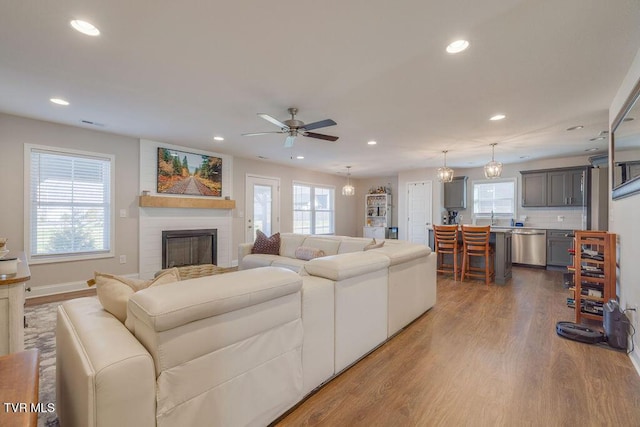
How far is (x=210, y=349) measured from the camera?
123 cm

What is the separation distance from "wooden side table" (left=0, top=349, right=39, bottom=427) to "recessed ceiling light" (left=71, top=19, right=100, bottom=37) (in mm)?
2061

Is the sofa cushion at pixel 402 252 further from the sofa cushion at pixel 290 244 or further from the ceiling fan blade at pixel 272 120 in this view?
the sofa cushion at pixel 290 244

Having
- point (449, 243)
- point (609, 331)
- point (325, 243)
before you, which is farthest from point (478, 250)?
point (325, 243)

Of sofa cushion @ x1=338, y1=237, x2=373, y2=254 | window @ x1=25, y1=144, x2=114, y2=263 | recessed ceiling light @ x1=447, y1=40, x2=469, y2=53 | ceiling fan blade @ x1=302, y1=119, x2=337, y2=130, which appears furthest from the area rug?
recessed ceiling light @ x1=447, y1=40, x2=469, y2=53

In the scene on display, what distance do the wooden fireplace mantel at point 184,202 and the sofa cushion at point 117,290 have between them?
3790mm

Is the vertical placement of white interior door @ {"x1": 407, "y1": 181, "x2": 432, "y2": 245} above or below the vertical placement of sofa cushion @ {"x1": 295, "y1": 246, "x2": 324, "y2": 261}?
above

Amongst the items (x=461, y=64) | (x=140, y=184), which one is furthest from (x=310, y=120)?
(x=140, y=184)

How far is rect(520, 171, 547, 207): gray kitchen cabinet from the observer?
6254mm

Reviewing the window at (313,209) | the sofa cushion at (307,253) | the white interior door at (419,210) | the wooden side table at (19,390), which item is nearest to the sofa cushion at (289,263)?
the sofa cushion at (307,253)

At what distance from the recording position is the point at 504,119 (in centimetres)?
371

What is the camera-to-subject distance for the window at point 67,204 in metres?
3.96

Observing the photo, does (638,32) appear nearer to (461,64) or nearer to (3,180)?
(461,64)

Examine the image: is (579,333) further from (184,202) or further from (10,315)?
(184,202)

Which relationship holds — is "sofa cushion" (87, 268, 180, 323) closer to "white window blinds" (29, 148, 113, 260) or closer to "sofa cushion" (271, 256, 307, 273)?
"sofa cushion" (271, 256, 307, 273)
